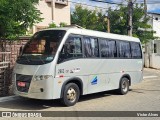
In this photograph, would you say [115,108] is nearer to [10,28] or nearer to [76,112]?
[76,112]

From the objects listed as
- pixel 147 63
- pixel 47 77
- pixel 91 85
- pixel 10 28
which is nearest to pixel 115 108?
pixel 91 85

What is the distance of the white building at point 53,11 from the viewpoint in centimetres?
2050

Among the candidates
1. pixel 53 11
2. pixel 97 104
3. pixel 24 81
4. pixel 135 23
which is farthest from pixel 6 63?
pixel 135 23

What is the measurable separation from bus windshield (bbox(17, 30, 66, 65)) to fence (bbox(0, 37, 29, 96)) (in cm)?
177

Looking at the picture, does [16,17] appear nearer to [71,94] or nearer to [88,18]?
[71,94]

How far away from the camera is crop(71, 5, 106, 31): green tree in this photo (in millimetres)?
34031

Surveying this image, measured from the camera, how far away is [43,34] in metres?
10.5

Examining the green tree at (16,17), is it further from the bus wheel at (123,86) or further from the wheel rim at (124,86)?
the wheel rim at (124,86)

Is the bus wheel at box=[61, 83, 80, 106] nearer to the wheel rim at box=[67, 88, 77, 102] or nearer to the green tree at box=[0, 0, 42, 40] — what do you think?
the wheel rim at box=[67, 88, 77, 102]

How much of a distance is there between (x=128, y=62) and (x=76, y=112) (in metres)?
4.90

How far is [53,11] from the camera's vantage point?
69.2 feet

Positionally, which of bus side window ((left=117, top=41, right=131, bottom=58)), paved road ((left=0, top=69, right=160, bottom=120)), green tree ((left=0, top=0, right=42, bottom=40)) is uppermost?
green tree ((left=0, top=0, right=42, bottom=40))

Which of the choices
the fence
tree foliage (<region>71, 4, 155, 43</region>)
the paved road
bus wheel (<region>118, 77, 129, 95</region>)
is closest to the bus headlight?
the paved road

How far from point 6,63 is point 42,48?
2.61 metres
